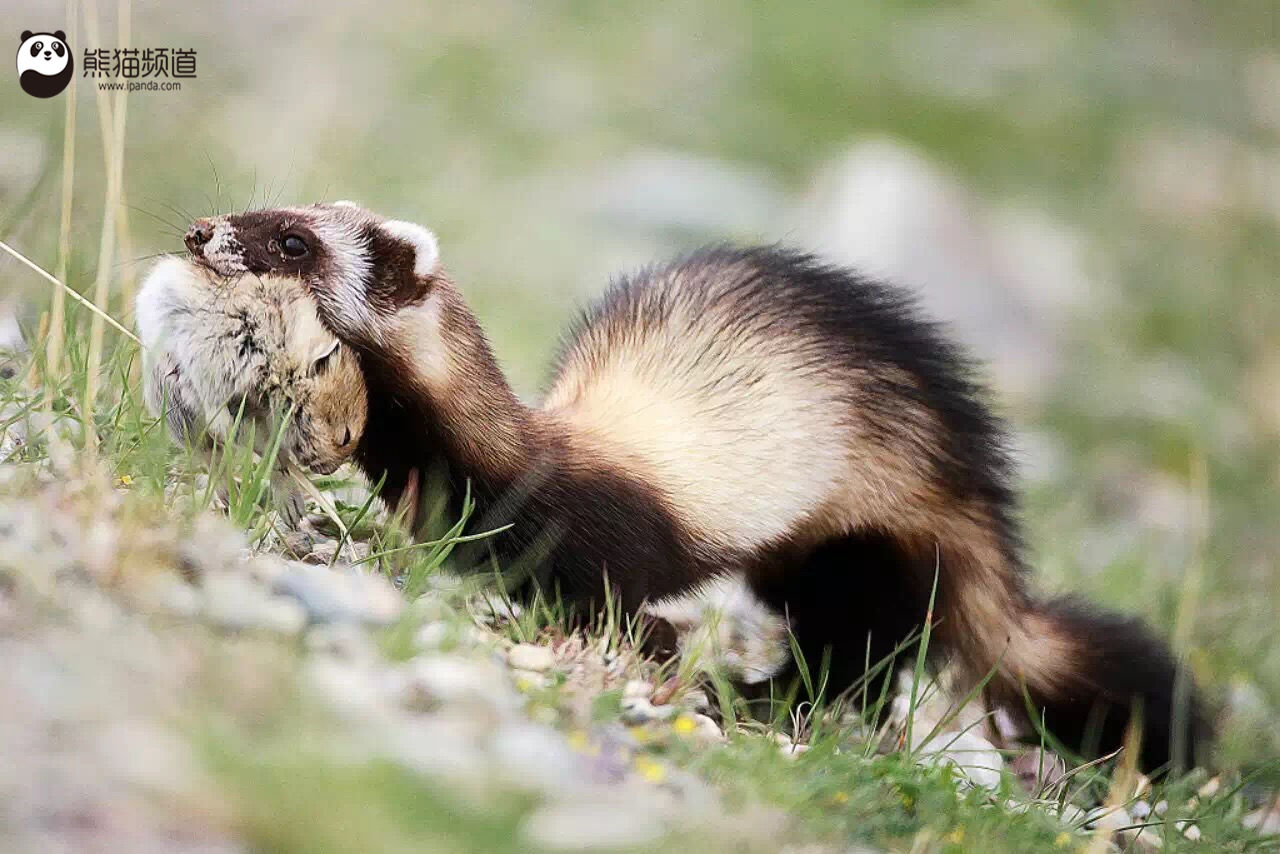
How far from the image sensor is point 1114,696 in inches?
169

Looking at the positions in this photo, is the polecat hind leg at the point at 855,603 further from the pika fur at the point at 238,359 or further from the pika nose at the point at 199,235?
the pika nose at the point at 199,235

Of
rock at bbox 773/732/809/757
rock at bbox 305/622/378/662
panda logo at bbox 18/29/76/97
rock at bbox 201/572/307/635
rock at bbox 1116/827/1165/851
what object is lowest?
rock at bbox 1116/827/1165/851

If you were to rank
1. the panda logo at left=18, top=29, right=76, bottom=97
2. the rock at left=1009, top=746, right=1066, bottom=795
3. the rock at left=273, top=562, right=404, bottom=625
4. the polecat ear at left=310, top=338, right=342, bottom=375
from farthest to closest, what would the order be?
the panda logo at left=18, top=29, right=76, bottom=97
the rock at left=1009, top=746, right=1066, bottom=795
the polecat ear at left=310, top=338, right=342, bottom=375
the rock at left=273, top=562, right=404, bottom=625

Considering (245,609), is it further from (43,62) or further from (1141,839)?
(43,62)

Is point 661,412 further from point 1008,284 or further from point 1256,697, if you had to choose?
point 1008,284

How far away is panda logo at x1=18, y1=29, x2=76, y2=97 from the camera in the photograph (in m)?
4.72

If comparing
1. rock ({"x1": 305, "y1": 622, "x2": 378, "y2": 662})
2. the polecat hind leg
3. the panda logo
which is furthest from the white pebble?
the panda logo

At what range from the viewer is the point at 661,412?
394 centimetres

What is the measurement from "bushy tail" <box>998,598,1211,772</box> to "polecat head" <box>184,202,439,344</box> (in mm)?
2216

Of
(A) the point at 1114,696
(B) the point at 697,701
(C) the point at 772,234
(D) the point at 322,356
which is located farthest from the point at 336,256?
(C) the point at 772,234

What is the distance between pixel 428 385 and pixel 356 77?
8.10m

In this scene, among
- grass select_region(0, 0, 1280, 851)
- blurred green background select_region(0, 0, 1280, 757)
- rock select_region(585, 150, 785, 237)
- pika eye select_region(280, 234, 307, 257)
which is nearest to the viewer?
grass select_region(0, 0, 1280, 851)

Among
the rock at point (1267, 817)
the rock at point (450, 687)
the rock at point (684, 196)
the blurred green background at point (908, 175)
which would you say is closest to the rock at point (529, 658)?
the rock at point (450, 687)

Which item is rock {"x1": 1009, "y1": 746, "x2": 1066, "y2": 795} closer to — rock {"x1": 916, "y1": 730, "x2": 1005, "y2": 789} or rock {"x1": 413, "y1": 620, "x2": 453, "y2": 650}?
rock {"x1": 916, "y1": 730, "x2": 1005, "y2": 789}
